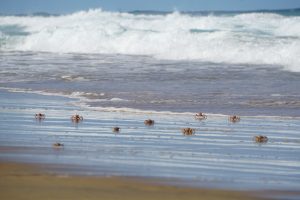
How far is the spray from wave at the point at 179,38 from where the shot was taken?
2436cm

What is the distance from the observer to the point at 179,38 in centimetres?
3042

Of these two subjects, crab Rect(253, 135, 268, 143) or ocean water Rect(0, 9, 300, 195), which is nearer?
ocean water Rect(0, 9, 300, 195)

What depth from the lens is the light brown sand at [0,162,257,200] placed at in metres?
5.76

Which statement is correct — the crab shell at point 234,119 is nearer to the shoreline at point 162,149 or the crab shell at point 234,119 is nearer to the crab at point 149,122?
the shoreline at point 162,149

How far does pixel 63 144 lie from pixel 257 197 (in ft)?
9.54

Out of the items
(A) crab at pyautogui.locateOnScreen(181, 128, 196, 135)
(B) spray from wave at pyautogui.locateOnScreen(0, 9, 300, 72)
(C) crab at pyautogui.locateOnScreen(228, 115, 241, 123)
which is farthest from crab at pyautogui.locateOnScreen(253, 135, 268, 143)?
(B) spray from wave at pyautogui.locateOnScreen(0, 9, 300, 72)

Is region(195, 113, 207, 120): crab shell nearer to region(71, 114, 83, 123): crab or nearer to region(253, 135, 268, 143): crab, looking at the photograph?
region(71, 114, 83, 123): crab

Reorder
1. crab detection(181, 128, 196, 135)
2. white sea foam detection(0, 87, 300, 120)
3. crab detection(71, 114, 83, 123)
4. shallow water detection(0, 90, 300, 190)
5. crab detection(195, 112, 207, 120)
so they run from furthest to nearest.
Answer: white sea foam detection(0, 87, 300, 120) < crab detection(195, 112, 207, 120) < crab detection(71, 114, 83, 123) < crab detection(181, 128, 196, 135) < shallow water detection(0, 90, 300, 190)

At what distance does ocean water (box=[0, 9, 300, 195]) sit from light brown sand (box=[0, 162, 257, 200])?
1.13 feet

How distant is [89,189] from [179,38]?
24680mm

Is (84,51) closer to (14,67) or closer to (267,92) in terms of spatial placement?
(14,67)

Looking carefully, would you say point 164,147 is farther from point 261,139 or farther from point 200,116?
point 200,116

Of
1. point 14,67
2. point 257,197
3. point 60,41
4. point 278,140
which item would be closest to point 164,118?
point 278,140

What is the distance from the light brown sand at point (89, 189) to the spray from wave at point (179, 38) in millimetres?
13670
